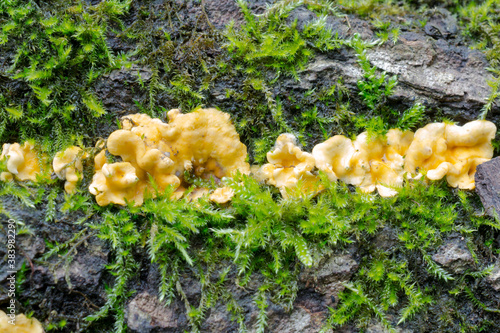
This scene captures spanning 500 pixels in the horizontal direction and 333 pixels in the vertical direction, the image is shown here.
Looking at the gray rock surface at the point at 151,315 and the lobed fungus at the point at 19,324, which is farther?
the gray rock surface at the point at 151,315

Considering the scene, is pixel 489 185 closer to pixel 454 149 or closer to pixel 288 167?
pixel 454 149

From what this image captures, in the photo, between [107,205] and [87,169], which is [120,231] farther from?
[87,169]

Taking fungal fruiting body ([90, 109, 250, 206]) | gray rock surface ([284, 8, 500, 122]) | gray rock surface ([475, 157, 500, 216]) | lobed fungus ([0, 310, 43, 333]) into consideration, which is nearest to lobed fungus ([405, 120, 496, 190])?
gray rock surface ([475, 157, 500, 216])

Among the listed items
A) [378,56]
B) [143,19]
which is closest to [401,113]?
[378,56]

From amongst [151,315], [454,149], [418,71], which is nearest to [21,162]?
[151,315]

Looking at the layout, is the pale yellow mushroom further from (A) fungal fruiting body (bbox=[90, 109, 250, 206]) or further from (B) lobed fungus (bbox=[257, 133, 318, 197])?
(B) lobed fungus (bbox=[257, 133, 318, 197])

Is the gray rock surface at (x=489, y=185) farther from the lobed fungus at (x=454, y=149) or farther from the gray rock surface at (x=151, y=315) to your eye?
the gray rock surface at (x=151, y=315)

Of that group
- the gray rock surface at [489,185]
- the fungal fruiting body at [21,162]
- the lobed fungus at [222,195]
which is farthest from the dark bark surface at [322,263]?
the lobed fungus at [222,195]
